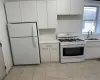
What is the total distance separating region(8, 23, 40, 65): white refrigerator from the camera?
317 cm

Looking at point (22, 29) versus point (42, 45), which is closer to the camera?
point (22, 29)

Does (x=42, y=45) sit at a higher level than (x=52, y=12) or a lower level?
lower

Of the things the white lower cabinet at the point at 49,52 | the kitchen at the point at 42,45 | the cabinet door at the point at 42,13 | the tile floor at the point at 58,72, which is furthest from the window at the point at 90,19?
the cabinet door at the point at 42,13

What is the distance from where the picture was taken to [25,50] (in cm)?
334

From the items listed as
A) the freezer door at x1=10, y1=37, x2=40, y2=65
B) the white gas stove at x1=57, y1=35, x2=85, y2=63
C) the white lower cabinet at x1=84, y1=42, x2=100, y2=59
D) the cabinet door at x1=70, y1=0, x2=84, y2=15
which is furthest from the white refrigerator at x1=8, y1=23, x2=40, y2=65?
the white lower cabinet at x1=84, y1=42, x2=100, y2=59

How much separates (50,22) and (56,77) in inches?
71.6

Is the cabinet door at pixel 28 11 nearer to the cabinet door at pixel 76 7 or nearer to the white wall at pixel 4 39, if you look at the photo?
the white wall at pixel 4 39

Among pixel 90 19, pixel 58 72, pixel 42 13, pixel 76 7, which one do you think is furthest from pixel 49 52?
pixel 90 19

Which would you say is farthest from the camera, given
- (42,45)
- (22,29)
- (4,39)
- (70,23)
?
(70,23)

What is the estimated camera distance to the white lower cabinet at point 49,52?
11.5 feet

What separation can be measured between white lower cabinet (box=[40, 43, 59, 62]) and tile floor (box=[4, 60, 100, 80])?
0.61 feet

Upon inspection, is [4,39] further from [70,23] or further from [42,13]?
[70,23]

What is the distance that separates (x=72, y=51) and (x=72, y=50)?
4cm

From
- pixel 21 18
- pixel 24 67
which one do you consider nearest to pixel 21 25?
pixel 21 18
